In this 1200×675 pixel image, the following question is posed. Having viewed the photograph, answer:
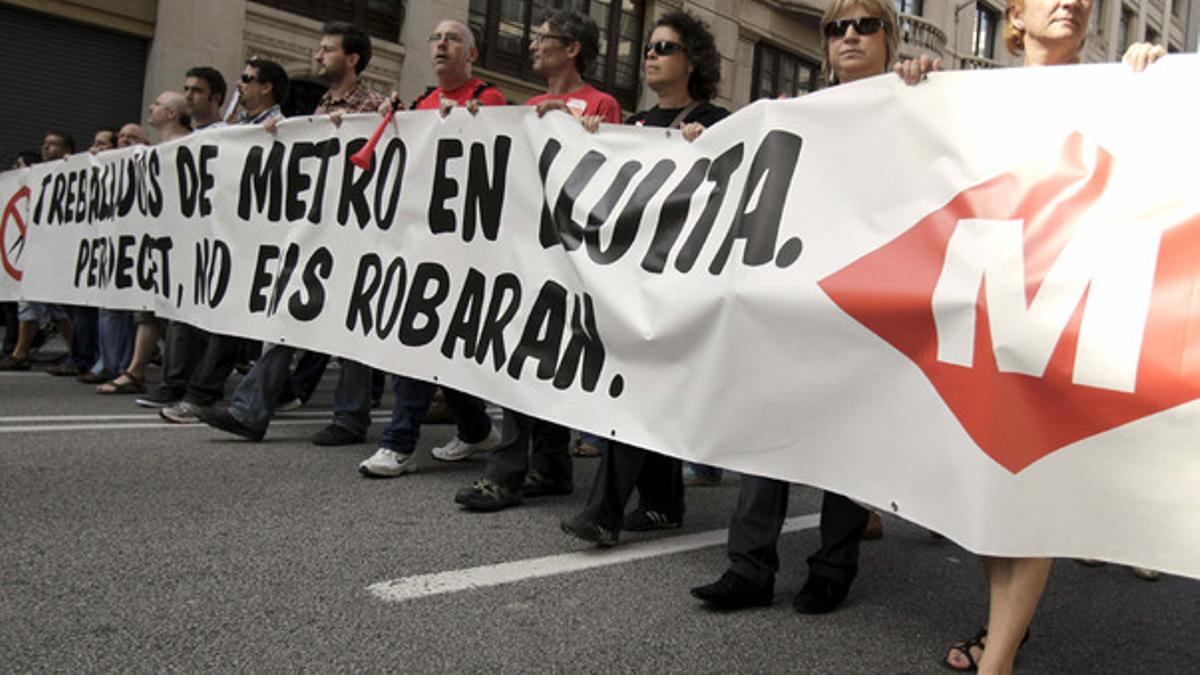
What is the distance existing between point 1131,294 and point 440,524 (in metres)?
2.48

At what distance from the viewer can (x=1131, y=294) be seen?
2.14m

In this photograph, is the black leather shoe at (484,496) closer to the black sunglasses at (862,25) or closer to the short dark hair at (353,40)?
the black sunglasses at (862,25)

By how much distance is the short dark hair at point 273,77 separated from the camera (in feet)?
18.4

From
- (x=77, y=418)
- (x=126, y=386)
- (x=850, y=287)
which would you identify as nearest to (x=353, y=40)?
(x=77, y=418)

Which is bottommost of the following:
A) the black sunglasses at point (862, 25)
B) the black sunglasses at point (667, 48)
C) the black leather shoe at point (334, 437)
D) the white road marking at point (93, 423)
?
the white road marking at point (93, 423)

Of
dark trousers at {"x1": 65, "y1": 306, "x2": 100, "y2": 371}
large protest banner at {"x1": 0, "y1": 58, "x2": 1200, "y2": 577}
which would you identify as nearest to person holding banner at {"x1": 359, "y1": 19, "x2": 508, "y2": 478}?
large protest banner at {"x1": 0, "y1": 58, "x2": 1200, "y2": 577}

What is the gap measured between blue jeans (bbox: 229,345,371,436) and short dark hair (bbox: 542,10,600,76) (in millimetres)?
1929

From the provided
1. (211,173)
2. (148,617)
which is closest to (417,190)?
(211,173)

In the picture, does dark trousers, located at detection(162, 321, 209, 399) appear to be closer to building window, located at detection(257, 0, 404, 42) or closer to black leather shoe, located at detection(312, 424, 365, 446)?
black leather shoe, located at detection(312, 424, 365, 446)

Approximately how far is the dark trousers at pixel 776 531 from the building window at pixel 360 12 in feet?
40.7

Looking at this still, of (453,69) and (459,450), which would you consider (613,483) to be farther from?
(453,69)

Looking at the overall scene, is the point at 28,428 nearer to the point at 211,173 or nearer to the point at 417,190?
the point at 211,173

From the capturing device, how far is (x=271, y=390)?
16.3 feet

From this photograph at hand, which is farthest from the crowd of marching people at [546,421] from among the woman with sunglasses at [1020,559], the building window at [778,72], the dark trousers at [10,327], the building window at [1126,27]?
the building window at [1126,27]
